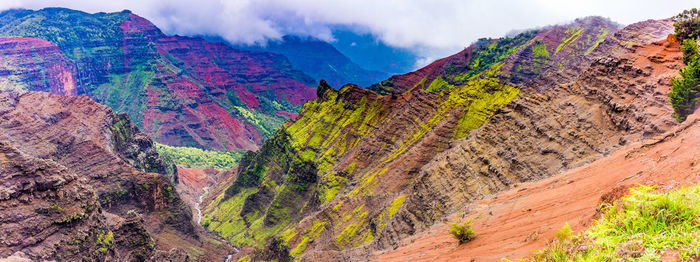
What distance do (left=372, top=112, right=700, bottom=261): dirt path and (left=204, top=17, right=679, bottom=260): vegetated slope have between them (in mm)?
6130

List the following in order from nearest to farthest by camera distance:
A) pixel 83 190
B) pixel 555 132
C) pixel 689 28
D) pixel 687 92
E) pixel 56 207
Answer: pixel 687 92, pixel 555 132, pixel 689 28, pixel 56 207, pixel 83 190

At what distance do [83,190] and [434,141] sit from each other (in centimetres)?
5447

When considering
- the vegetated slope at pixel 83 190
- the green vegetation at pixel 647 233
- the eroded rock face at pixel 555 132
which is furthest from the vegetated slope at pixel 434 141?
the green vegetation at pixel 647 233

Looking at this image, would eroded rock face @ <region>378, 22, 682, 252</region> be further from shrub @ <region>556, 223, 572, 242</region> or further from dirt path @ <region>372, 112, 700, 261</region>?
shrub @ <region>556, 223, 572, 242</region>

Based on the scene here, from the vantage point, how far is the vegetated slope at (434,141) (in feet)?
106

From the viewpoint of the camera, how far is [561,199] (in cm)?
2014

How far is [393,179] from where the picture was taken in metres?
64.8

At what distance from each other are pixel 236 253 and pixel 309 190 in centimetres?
2477

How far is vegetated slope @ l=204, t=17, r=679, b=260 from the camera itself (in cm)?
3228

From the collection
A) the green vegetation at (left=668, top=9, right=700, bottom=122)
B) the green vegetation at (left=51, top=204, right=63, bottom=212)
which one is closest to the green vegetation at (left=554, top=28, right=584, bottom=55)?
the green vegetation at (left=668, top=9, right=700, bottom=122)

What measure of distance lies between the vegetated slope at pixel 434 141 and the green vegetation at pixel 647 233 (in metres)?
21.7

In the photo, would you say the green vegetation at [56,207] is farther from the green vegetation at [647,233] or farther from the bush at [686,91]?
the bush at [686,91]

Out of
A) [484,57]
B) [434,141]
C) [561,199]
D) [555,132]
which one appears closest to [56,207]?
[561,199]

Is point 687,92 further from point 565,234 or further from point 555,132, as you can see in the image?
point 565,234
